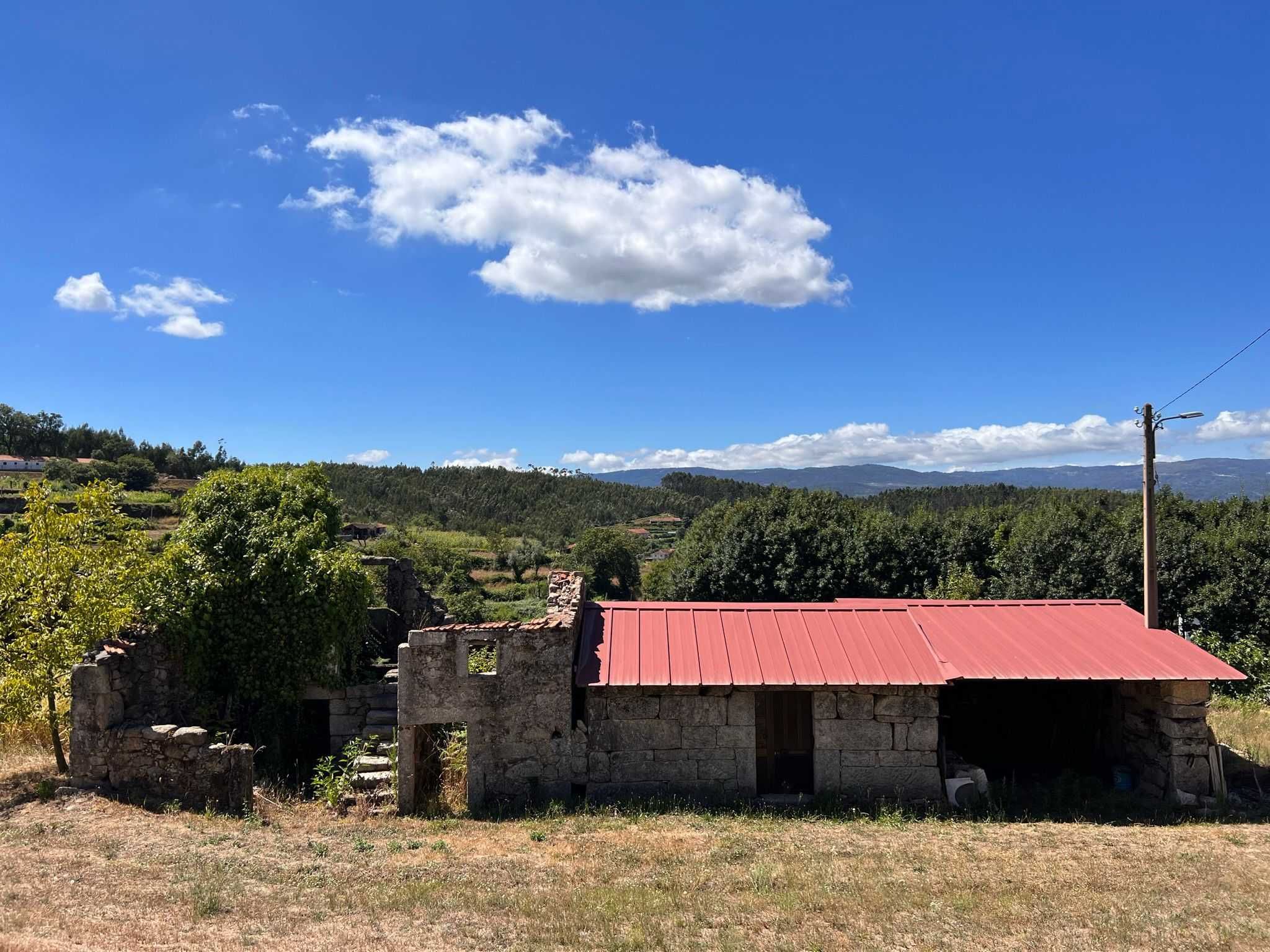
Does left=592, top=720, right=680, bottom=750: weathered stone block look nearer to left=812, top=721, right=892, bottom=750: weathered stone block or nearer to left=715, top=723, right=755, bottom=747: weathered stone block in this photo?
left=715, top=723, right=755, bottom=747: weathered stone block

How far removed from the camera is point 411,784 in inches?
476

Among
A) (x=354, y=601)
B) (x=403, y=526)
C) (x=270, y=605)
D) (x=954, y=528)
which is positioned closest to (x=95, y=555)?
(x=270, y=605)

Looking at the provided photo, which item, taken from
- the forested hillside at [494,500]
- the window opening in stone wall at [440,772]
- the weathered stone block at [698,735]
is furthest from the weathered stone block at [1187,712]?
the forested hillside at [494,500]

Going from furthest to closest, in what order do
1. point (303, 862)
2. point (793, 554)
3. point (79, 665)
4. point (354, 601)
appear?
point (793, 554)
point (354, 601)
point (79, 665)
point (303, 862)

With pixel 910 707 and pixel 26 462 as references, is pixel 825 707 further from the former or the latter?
pixel 26 462

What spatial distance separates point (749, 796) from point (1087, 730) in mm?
7604

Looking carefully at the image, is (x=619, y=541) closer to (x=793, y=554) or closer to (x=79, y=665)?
(x=793, y=554)

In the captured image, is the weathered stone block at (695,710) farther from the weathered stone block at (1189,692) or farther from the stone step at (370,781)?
the weathered stone block at (1189,692)

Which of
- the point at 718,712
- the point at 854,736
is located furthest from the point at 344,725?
the point at 854,736

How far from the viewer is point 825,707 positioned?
12375 mm

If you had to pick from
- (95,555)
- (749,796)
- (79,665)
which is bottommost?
(749,796)

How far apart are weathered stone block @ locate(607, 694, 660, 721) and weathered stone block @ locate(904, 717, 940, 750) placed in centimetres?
411

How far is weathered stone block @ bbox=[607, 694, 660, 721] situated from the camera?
12.3 meters

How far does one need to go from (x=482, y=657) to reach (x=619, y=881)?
508 cm
